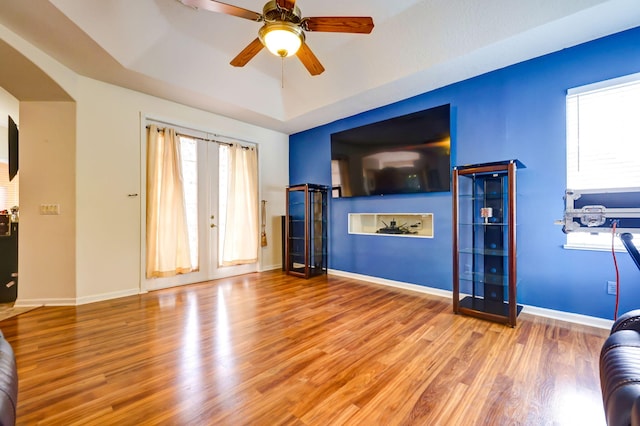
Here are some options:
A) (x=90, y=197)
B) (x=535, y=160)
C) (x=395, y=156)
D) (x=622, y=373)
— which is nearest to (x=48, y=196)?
(x=90, y=197)

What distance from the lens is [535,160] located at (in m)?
2.88

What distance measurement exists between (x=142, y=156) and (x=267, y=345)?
3104 mm

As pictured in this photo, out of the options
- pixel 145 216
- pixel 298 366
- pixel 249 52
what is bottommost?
pixel 298 366

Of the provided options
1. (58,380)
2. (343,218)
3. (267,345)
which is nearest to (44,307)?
(58,380)

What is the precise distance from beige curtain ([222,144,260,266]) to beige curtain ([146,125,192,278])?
743 mm

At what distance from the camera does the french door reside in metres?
4.18

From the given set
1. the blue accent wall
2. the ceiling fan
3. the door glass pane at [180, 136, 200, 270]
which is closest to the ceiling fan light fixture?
the ceiling fan

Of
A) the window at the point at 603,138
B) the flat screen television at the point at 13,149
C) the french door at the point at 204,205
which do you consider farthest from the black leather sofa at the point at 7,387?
the window at the point at 603,138

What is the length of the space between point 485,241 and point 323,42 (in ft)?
10.0

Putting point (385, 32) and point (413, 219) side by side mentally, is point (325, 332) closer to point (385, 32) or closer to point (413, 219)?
point (413, 219)

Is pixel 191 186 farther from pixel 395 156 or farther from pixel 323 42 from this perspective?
pixel 395 156

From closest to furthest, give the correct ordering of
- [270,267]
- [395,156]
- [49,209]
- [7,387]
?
[7,387]
[49,209]
[395,156]
[270,267]

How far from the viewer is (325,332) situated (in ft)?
8.04

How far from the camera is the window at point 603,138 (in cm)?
247
